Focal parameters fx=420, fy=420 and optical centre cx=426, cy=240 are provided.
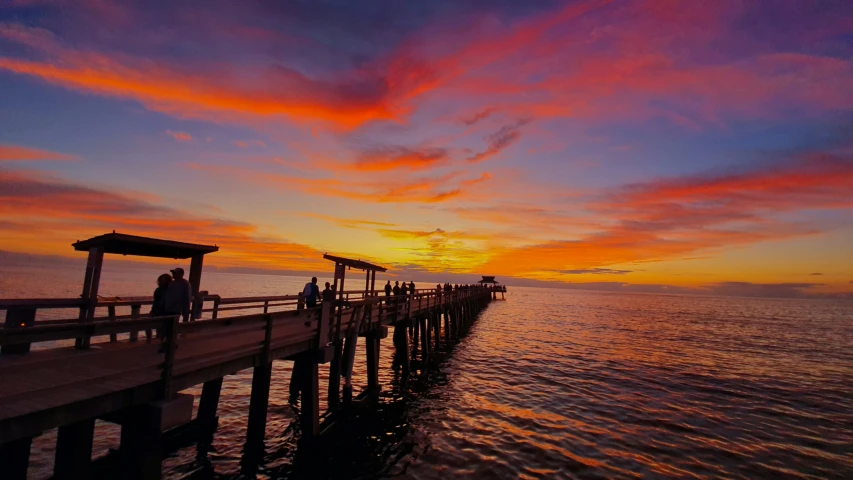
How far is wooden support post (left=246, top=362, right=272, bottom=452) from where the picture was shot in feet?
30.9

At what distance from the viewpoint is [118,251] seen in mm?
10531

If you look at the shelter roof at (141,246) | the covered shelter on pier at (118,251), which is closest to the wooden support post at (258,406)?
the covered shelter on pier at (118,251)

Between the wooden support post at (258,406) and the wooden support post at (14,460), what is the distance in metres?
3.88

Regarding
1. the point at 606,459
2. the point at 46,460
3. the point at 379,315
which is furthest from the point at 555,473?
the point at 46,460

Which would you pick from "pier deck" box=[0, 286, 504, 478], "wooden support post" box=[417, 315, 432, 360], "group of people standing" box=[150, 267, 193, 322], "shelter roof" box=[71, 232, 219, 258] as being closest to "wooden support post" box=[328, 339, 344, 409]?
"pier deck" box=[0, 286, 504, 478]

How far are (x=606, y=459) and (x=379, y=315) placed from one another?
8.81m

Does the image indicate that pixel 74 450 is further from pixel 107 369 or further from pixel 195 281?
pixel 195 281

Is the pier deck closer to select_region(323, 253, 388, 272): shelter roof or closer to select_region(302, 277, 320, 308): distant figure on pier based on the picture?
select_region(302, 277, 320, 308): distant figure on pier

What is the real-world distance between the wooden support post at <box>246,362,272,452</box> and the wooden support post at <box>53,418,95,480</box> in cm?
353

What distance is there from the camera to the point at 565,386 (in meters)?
18.6

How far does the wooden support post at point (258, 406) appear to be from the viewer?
9.43 m

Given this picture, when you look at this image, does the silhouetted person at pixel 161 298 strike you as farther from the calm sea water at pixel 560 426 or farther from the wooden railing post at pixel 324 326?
the wooden railing post at pixel 324 326

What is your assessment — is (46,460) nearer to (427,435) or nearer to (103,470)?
(103,470)

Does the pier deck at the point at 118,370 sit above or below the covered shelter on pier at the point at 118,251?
below
